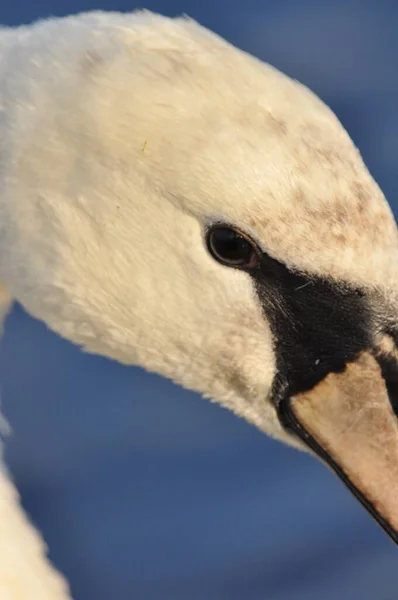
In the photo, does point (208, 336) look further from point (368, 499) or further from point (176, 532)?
point (176, 532)

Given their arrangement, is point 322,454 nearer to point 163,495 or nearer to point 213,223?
point 213,223

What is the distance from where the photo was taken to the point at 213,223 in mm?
1378

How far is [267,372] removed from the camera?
1496 millimetres

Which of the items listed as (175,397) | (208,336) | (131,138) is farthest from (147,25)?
(175,397)

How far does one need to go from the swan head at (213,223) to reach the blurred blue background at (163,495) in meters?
1.14

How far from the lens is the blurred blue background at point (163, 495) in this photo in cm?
261

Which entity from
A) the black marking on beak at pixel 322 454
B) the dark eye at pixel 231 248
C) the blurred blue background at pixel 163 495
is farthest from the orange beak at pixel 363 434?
the blurred blue background at pixel 163 495

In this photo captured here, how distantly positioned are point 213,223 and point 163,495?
1426 millimetres

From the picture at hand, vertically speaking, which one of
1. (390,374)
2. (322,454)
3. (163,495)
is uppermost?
(390,374)

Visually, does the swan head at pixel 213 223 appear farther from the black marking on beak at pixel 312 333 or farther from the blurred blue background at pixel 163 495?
the blurred blue background at pixel 163 495

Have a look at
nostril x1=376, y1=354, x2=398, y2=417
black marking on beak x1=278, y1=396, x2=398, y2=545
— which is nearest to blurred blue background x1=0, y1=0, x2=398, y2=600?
black marking on beak x1=278, y1=396, x2=398, y2=545

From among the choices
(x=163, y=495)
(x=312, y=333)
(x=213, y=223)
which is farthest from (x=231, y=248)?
(x=163, y=495)

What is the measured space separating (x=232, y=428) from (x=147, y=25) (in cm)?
144

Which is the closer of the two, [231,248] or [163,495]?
[231,248]
